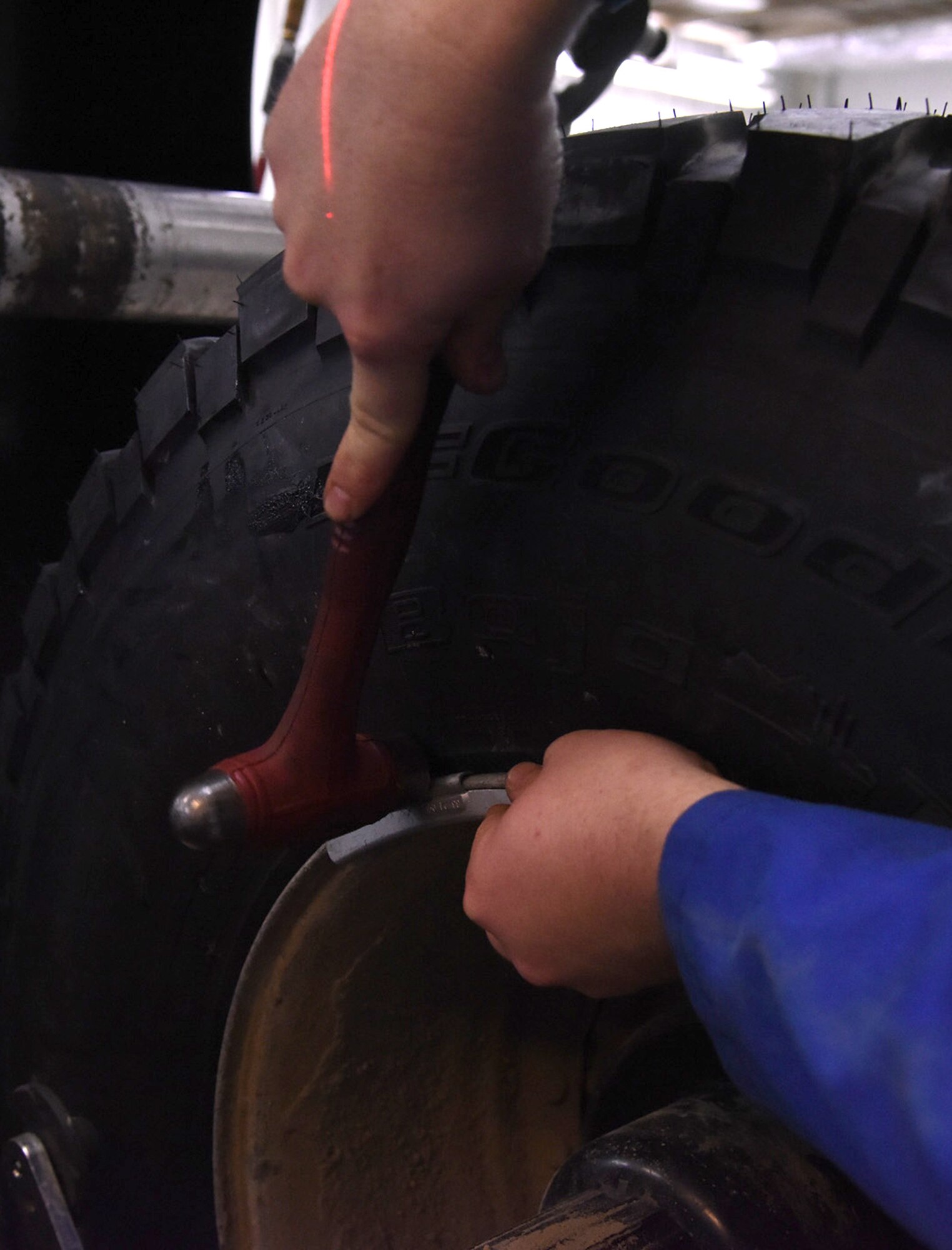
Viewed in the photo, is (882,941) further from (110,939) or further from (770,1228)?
(110,939)

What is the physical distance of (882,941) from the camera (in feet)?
1.09

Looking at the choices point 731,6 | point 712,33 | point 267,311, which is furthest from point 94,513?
point 712,33

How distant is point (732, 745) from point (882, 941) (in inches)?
5.6

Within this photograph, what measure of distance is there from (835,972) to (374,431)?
0.28 meters

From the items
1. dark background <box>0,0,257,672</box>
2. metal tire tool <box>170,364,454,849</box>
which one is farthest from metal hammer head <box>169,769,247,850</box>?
dark background <box>0,0,257,672</box>

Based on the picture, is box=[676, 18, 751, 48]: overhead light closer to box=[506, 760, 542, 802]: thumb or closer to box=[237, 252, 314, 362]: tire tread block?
box=[237, 252, 314, 362]: tire tread block

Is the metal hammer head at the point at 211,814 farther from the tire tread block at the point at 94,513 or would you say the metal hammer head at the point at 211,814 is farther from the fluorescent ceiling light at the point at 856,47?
the fluorescent ceiling light at the point at 856,47

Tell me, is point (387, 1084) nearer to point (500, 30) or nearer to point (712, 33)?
point (500, 30)

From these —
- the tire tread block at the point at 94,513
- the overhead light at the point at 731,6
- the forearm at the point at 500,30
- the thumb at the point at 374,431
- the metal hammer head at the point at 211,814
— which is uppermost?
the forearm at the point at 500,30

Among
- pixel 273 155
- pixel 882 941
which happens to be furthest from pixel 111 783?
pixel 882 941

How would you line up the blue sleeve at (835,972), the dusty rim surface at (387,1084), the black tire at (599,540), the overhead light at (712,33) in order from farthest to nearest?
the overhead light at (712,33), the dusty rim surface at (387,1084), the black tire at (599,540), the blue sleeve at (835,972)

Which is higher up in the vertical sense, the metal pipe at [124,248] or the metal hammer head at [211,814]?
the metal pipe at [124,248]

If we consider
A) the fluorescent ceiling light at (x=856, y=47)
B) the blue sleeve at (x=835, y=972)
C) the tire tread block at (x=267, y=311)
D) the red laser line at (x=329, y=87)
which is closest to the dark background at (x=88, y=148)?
the tire tread block at (x=267, y=311)

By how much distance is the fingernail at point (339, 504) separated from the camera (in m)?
0.49
